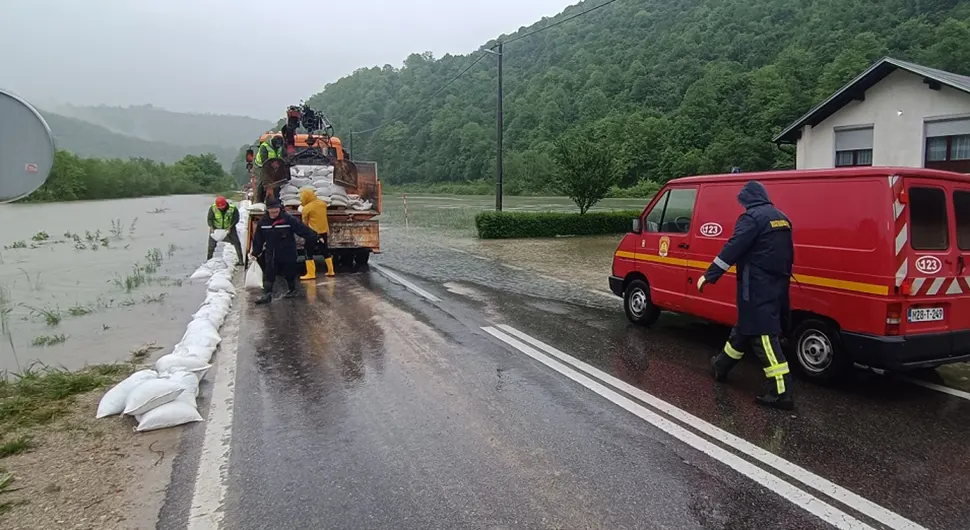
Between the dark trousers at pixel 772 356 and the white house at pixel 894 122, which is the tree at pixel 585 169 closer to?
the white house at pixel 894 122

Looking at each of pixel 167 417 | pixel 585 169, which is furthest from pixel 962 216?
pixel 585 169

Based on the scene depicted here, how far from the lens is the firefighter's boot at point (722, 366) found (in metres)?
5.38

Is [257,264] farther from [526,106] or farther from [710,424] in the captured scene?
[526,106]

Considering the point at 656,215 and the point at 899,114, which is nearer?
the point at 656,215

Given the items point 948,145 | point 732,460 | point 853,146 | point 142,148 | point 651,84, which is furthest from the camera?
point 142,148

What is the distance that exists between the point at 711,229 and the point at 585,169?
15.0m

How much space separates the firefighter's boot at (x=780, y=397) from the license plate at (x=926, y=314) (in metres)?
1.20

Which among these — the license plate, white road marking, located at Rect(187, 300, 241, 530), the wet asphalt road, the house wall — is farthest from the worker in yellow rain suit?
the house wall

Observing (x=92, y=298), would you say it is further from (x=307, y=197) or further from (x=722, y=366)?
(x=722, y=366)

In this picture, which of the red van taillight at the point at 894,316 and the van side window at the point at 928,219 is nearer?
the red van taillight at the point at 894,316

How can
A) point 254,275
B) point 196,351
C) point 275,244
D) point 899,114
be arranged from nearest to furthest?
point 196,351
point 275,244
point 254,275
point 899,114

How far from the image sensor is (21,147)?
3189 millimetres

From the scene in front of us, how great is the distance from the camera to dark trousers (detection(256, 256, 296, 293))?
9.64 metres

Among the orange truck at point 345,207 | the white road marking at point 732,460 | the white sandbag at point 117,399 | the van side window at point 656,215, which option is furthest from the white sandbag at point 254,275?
the van side window at point 656,215
